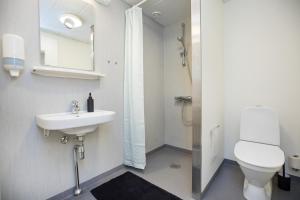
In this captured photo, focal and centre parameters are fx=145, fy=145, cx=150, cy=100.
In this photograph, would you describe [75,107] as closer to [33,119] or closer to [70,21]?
[33,119]

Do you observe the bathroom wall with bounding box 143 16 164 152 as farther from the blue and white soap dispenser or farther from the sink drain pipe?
the blue and white soap dispenser

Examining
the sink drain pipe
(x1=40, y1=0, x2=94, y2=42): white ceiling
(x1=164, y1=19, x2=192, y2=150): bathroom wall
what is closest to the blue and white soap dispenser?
(x1=40, y1=0, x2=94, y2=42): white ceiling

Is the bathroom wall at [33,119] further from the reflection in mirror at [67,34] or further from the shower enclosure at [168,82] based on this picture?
the shower enclosure at [168,82]

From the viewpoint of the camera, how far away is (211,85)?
161 cm

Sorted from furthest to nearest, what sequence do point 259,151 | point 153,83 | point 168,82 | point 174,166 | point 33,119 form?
point 168,82
point 153,83
point 174,166
point 259,151
point 33,119

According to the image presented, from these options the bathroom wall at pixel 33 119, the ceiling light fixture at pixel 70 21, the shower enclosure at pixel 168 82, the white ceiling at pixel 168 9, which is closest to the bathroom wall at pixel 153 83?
the shower enclosure at pixel 168 82

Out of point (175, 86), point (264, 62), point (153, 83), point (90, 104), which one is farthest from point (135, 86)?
point (264, 62)

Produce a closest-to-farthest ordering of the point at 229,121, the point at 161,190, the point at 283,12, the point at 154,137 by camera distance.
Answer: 1. the point at 161,190
2. the point at 283,12
3. the point at 229,121
4. the point at 154,137

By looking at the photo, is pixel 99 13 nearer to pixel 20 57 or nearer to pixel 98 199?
pixel 20 57

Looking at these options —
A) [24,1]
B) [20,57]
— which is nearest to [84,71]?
[20,57]

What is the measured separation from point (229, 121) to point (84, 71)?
2017 mm

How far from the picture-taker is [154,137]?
264 centimetres

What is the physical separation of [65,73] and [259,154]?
2.00 meters

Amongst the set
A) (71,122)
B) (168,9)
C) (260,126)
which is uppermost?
(168,9)
